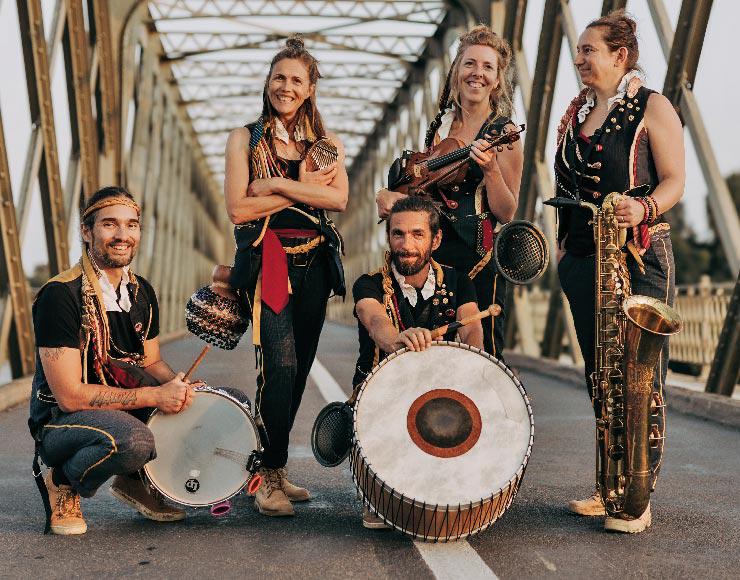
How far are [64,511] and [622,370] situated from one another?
1.93 metres

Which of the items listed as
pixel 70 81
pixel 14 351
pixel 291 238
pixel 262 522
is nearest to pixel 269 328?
pixel 291 238

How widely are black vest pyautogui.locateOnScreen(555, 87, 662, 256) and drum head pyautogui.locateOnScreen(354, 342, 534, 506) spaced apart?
778mm

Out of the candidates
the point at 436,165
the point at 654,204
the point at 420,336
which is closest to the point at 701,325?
the point at 436,165

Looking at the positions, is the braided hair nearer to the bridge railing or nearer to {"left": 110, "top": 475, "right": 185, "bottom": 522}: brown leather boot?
{"left": 110, "top": 475, "right": 185, "bottom": 522}: brown leather boot

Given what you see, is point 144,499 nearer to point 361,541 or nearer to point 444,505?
point 361,541

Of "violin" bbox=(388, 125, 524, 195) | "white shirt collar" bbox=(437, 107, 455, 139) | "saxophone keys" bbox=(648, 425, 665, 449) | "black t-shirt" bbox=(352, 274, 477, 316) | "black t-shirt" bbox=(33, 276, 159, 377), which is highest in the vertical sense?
"white shirt collar" bbox=(437, 107, 455, 139)

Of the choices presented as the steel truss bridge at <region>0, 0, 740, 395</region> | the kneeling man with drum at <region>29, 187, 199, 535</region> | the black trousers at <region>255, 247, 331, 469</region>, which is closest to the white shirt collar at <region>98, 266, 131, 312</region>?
the kneeling man with drum at <region>29, 187, 199, 535</region>

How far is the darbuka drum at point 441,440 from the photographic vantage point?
3490 millimetres

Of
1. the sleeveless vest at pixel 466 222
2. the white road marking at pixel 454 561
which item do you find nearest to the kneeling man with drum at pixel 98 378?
the white road marking at pixel 454 561

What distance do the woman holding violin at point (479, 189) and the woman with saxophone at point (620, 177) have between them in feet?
0.90

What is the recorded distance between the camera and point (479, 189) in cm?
443

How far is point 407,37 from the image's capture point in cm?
2377

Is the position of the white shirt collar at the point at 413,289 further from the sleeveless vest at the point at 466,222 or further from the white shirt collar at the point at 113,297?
the white shirt collar at the point at 113,297

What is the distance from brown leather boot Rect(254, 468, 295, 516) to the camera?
159 inches
